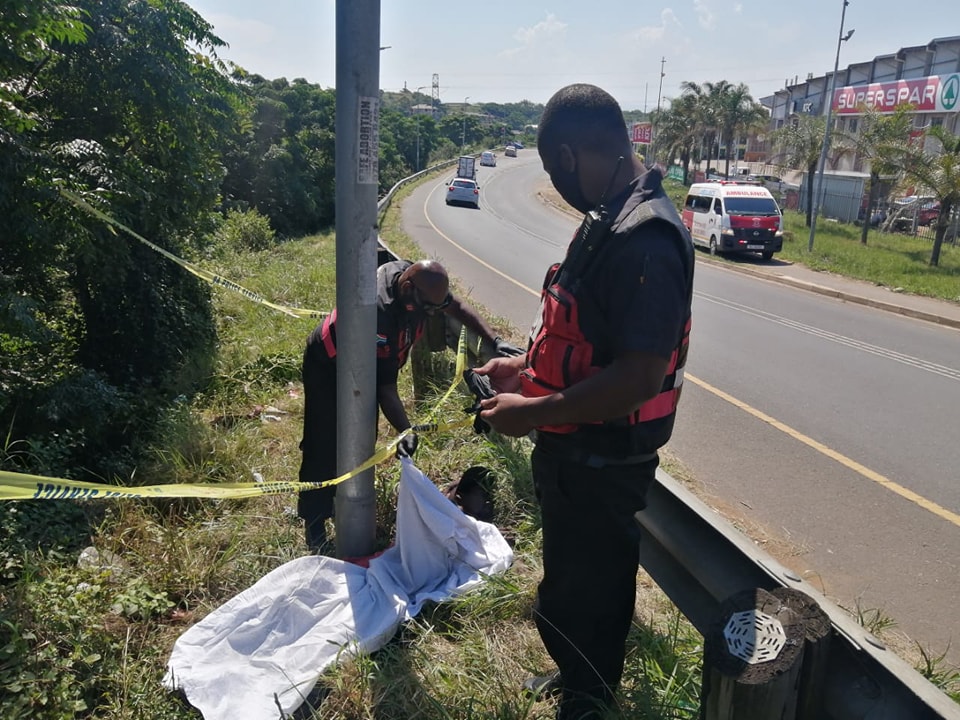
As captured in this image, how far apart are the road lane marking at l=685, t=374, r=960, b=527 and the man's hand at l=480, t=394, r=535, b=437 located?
401 cm

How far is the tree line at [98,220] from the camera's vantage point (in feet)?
14.7

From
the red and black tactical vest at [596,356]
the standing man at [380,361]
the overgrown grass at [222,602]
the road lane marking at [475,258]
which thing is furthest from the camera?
the road lane marking at [475,258]

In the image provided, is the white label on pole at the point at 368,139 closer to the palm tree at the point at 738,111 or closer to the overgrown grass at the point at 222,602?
the overgrown grass at the point at 222,602

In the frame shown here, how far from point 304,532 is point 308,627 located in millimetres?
934

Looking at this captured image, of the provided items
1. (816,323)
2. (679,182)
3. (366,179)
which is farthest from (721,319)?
(679,182)

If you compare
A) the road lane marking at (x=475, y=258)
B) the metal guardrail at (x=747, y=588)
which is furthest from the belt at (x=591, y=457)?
the road lane marking at (x=475, y=258)

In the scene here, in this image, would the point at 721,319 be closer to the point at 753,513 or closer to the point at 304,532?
the point at 753,513

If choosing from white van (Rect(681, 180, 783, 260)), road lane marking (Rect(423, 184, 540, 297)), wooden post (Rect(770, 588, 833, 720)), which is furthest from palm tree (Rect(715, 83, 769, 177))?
wooden post (Rect(770, 588, 833, 720))

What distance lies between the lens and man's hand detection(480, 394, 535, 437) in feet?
7.13

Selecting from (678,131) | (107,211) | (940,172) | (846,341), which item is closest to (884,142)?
(940,172)

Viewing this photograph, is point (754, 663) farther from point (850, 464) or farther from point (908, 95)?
point (908, 95)

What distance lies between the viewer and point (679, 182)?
2127 inches

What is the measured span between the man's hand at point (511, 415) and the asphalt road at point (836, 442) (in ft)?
8.33

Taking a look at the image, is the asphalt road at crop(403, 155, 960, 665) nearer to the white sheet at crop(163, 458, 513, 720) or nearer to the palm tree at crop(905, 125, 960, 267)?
the white sheet at crop(163, 458, 513, 720)
